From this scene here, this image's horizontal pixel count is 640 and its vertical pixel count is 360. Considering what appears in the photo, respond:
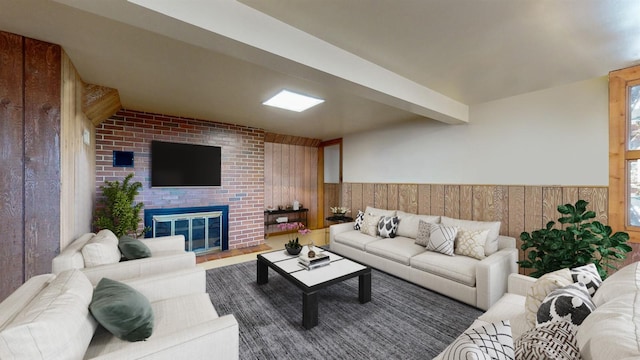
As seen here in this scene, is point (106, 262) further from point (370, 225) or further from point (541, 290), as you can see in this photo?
point (370, 225)

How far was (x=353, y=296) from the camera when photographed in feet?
8.31

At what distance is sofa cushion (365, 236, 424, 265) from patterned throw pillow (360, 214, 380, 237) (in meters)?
0.29

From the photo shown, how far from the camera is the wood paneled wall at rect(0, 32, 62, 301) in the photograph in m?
1.62

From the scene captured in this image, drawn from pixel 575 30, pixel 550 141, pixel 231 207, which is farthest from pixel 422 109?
pixel 231 207

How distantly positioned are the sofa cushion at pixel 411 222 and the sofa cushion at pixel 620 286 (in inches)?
84.0

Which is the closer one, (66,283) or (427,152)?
(66,283)

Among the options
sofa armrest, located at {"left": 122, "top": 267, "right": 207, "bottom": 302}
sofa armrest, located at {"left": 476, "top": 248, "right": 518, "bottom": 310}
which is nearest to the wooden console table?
sofa armrest, located at {"left": 122, "top": 267, "right": 207, "bottom": 302}

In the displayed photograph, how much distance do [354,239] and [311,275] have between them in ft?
4.95

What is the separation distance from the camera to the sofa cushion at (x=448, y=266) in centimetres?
239

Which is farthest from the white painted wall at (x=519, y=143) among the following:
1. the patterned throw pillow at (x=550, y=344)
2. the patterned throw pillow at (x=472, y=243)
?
the patterned throw pillow at (x=550, y=344)

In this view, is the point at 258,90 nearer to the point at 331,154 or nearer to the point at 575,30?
the point at 575,30

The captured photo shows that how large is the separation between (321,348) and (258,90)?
97.9 inches

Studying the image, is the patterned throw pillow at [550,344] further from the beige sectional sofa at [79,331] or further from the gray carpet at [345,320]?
the beige sectional sofa at [79,331]

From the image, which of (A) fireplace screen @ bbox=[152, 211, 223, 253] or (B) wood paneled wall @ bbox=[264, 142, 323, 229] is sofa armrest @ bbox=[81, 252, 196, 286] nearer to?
(A) fireplace screen @ bbox=[152, 211, 223, 253]
